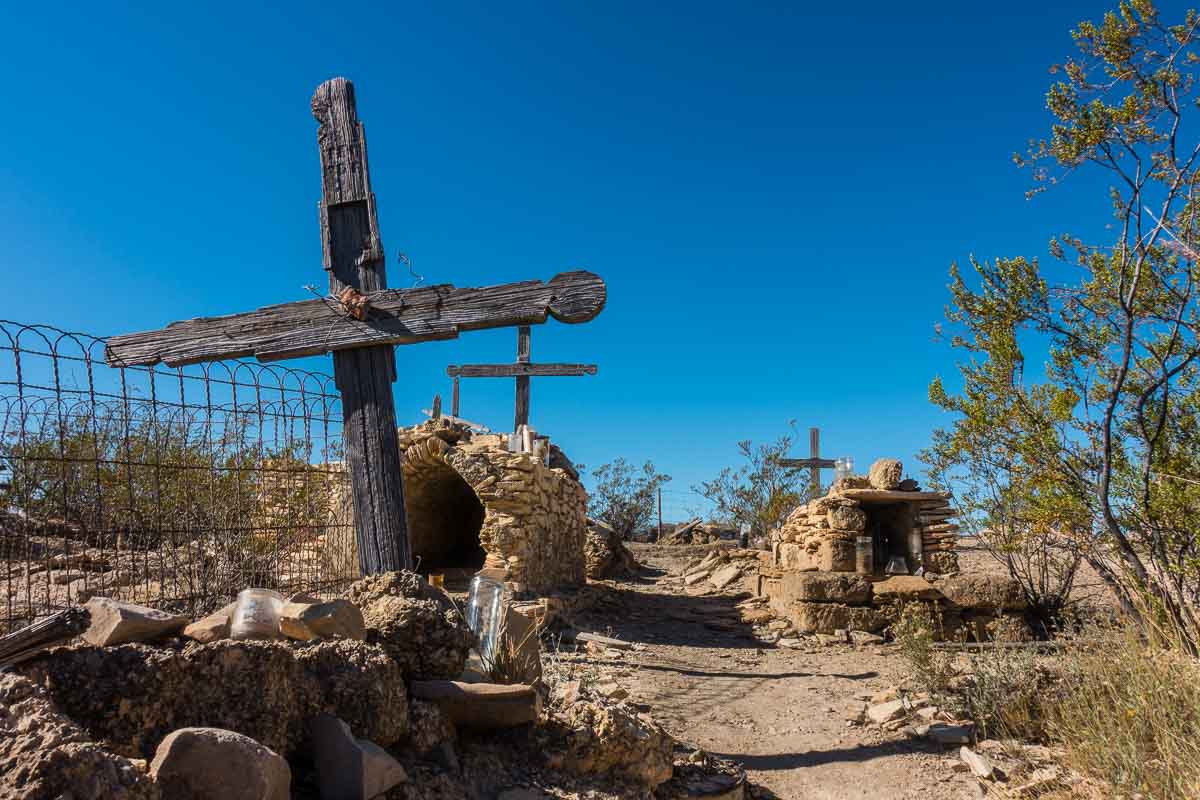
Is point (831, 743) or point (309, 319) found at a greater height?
point (309, 319)

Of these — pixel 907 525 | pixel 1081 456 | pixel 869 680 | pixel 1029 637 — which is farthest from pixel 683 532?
pixel 1081 456

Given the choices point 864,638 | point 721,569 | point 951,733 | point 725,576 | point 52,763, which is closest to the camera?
point 52,763

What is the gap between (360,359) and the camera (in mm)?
4414

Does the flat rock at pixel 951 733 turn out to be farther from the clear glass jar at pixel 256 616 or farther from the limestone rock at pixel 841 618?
the clear glass jar at pixel 256 616

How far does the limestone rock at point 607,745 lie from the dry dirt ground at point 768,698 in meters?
1.11

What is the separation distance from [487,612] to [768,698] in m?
3.64

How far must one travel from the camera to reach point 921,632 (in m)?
6.60

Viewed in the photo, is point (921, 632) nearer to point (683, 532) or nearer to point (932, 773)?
point (932, 773)

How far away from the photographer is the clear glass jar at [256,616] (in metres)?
2.72

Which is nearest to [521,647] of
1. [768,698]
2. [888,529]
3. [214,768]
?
[214,768]

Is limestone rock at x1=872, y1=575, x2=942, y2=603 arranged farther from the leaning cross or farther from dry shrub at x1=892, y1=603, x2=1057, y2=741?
the leaning cross

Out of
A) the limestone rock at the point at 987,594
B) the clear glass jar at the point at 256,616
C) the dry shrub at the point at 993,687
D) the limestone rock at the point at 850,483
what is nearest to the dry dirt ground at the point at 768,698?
the dry shrub at the point at 993,687

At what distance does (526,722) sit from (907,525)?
346 inches

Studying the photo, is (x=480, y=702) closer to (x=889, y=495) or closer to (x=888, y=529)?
(x=889, y=495)
